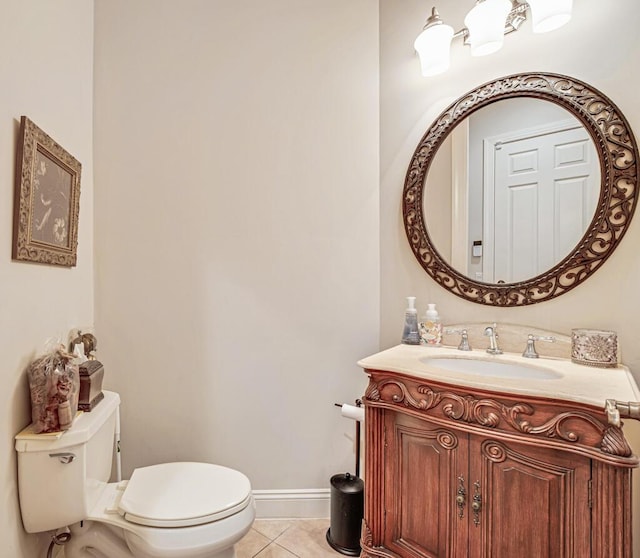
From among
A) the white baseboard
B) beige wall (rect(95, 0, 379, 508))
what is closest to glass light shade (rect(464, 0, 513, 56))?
beige wall (rect(95, 0, 379, 508))

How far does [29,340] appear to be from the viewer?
3.90 feet

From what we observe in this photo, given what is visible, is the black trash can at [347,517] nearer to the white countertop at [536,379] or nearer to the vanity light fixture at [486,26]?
the white countertop at [536,379]

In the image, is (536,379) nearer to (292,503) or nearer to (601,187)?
(601,187)

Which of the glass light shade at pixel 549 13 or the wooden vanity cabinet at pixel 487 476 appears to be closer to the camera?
the wooden vanity cabinet at pixel 487 476

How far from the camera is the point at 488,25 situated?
1.38 metres

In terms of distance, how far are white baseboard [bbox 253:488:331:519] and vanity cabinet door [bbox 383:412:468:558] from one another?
1.99 ft

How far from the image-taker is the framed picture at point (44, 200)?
1113 millimetres

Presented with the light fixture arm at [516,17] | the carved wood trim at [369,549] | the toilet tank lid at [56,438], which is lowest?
the carved wood trim at [369,549]

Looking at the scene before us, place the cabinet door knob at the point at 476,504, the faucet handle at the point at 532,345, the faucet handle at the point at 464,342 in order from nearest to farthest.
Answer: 1. the cabinet door knob at the point at 476,504
2. the faucet handle at the point at 532,345
3. the faucet handle at the point at 464,342

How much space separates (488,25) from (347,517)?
6.84 ft

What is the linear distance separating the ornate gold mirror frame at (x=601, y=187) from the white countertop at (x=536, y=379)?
0.86 feet

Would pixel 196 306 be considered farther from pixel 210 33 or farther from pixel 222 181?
pixel 210 33

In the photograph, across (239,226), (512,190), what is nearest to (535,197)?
(512,190)

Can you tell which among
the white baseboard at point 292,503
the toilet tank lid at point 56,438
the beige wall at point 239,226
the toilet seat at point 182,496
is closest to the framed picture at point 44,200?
the beige wall at point 239,226
